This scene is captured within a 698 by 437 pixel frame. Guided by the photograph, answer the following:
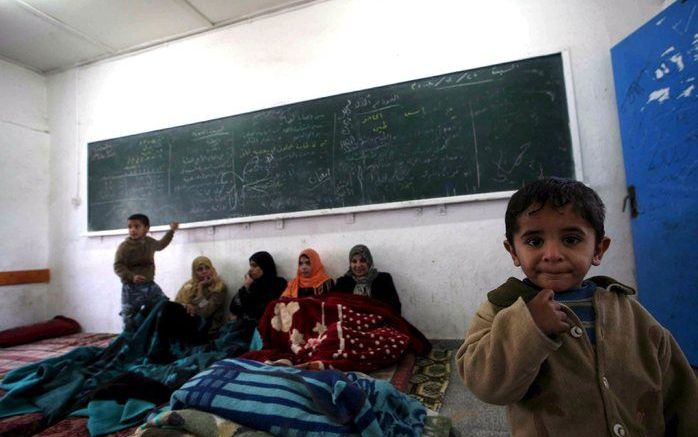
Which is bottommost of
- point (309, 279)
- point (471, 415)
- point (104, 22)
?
point (471, 415)

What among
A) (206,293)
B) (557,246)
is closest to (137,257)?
(206,293)

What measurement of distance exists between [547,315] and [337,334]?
1660 millimetres

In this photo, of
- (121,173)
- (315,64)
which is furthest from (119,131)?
(315,64)

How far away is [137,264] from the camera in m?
3.12

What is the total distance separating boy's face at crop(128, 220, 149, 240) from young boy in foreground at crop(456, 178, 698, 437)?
10.6 ft

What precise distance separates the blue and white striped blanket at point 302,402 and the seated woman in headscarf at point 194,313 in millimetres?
1385

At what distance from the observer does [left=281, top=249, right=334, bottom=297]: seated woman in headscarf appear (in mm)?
2654

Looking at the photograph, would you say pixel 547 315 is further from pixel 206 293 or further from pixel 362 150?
pixel 206 293

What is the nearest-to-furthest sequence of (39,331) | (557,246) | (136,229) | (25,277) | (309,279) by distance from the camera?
(557,246), (309,279), (136,229), (39,331), (25,277)

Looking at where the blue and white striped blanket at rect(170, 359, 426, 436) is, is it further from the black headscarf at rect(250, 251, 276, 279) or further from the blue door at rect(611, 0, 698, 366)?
the blue door at rect(611, 0, 698, 366)

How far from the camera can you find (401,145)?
2629mm

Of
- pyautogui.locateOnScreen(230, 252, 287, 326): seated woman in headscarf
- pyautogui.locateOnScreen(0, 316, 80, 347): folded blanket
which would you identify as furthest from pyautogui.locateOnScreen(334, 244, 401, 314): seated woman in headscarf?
pyautogui.locateOnScreen(0, 316, 80, 347): folded blanket

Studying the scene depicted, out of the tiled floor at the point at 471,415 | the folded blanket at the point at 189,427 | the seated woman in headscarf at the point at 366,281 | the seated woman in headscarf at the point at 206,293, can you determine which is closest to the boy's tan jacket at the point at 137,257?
the seated woman in headscarf at the point at 206,293

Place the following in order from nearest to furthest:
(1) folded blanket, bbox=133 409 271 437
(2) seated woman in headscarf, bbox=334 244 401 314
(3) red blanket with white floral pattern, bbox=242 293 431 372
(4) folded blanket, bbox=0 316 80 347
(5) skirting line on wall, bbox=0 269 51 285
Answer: (1) folded blanket, bbox=133 409 271 437 < (3) red blanket with white floral pattern, bbox=242 293 431 372 < (2) seated woman in headscarf, bbox=334 244 401 314 < (4) folded blanket, bbox=0 316 80 347 < (5) skirting line on wall, bbox=0 269 51 285
